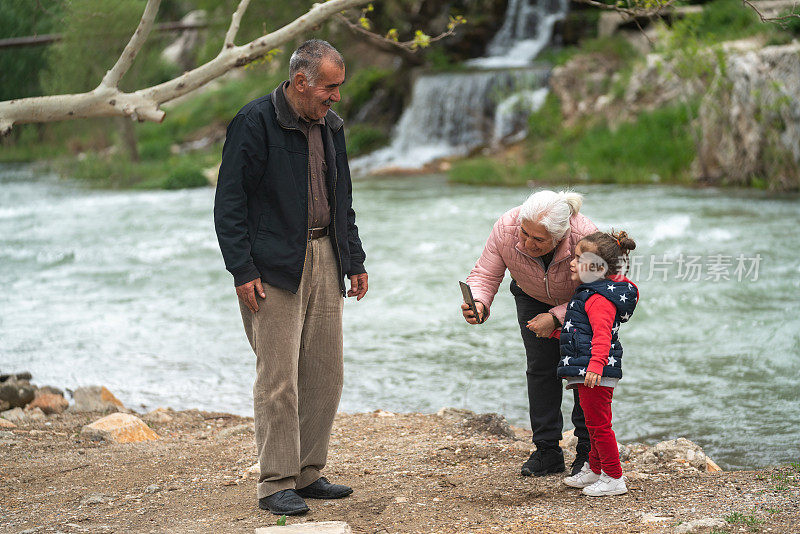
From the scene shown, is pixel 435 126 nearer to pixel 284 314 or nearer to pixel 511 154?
pixel 511 154

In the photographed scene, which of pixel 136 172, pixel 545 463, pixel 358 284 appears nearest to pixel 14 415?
pixel 358 284

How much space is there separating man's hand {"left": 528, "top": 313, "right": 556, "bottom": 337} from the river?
75.9 inches

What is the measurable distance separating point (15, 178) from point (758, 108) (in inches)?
778

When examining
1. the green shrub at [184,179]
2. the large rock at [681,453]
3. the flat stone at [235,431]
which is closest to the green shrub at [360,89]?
the green shrub at [184,179]

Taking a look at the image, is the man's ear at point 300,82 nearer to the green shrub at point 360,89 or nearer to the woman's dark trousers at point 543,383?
the woman's dark trousers at point 543,383

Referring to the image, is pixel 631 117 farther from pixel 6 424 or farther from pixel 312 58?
pixel 312 58

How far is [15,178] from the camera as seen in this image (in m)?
25.2

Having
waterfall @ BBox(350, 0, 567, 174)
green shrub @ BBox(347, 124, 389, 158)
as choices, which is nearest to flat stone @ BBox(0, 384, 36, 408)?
Answer: waterfall @ BBox(350, 0, 567, 174)

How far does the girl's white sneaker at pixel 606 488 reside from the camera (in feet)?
13.1

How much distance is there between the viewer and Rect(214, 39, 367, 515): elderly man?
3691 mm

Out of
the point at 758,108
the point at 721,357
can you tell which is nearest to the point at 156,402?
the point at 721,357

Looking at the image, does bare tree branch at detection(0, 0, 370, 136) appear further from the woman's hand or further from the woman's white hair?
the woman's hand

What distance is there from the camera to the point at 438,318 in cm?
951

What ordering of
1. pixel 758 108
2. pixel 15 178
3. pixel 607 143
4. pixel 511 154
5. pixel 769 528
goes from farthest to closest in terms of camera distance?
pixel 15 178, pixel 511 154, pixel 607 143, pixel 758 108, pixel 769 528
